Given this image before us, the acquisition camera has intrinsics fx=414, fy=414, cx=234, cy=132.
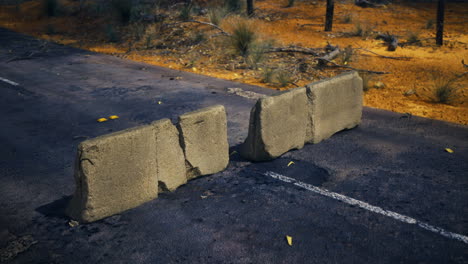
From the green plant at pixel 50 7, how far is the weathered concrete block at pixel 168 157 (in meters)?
17.9

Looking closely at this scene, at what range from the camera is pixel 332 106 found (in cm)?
593

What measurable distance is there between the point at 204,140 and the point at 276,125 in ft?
3.18

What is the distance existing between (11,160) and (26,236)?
2048 millimetres

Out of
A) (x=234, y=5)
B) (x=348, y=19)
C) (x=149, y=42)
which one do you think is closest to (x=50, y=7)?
(x=149, y=42)

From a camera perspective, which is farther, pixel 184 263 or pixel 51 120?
pixel 51 120

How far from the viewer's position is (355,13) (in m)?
17.0

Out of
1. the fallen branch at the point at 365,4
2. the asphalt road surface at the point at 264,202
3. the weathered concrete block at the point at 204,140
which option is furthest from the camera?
the fallen branch at the point at 365,4

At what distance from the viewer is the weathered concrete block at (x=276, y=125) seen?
198 inches

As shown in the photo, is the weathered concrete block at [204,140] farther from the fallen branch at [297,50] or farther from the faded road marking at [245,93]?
the fallen branch at [297,50]

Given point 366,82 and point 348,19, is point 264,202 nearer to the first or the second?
point 366,82

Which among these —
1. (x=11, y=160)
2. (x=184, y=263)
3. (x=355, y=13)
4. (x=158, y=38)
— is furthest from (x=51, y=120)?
(x=355, y=13)

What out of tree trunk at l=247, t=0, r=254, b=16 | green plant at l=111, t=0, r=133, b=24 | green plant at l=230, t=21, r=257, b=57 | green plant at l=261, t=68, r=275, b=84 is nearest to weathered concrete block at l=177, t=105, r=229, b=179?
green plant at l=261, t=68, r=275, b=84

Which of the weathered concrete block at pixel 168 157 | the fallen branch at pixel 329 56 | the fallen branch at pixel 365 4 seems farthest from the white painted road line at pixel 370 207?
the fallen branch at pixel 365 4

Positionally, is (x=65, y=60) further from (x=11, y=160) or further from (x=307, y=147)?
(x=307, y=147)
